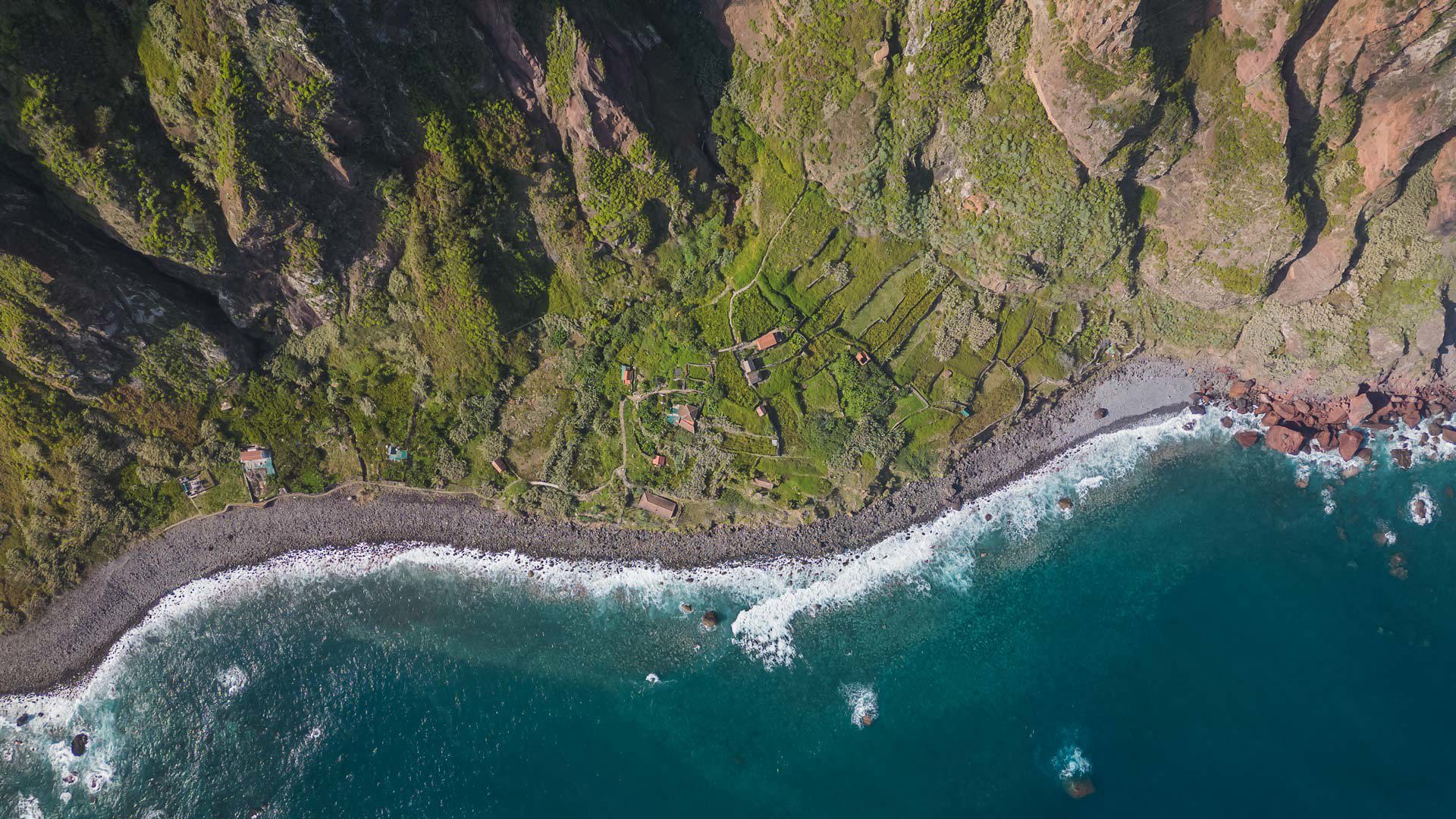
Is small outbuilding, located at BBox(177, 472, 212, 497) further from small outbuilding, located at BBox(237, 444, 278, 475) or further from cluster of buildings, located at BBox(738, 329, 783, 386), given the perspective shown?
cluster of buildings, located at BBox(738, 329, 783, 386)

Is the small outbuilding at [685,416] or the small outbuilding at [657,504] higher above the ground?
the small outbuilding at [685,416]

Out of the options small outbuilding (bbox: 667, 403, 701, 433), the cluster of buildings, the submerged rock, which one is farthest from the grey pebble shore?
the cluster of buildings

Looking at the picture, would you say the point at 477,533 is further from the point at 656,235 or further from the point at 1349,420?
the point at 1349,420

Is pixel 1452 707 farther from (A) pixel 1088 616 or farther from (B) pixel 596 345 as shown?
(B) pixel 596 345

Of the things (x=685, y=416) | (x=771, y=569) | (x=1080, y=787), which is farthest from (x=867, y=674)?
(x=685, y=416)

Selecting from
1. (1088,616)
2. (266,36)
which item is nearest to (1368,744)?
(1088,616)

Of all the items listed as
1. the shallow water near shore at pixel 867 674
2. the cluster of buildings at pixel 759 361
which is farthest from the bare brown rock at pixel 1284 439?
the cluster of buildings at pixel 759 361

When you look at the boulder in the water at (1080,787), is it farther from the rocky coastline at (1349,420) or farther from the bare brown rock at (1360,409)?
the bare brown rock at (1360,409)
